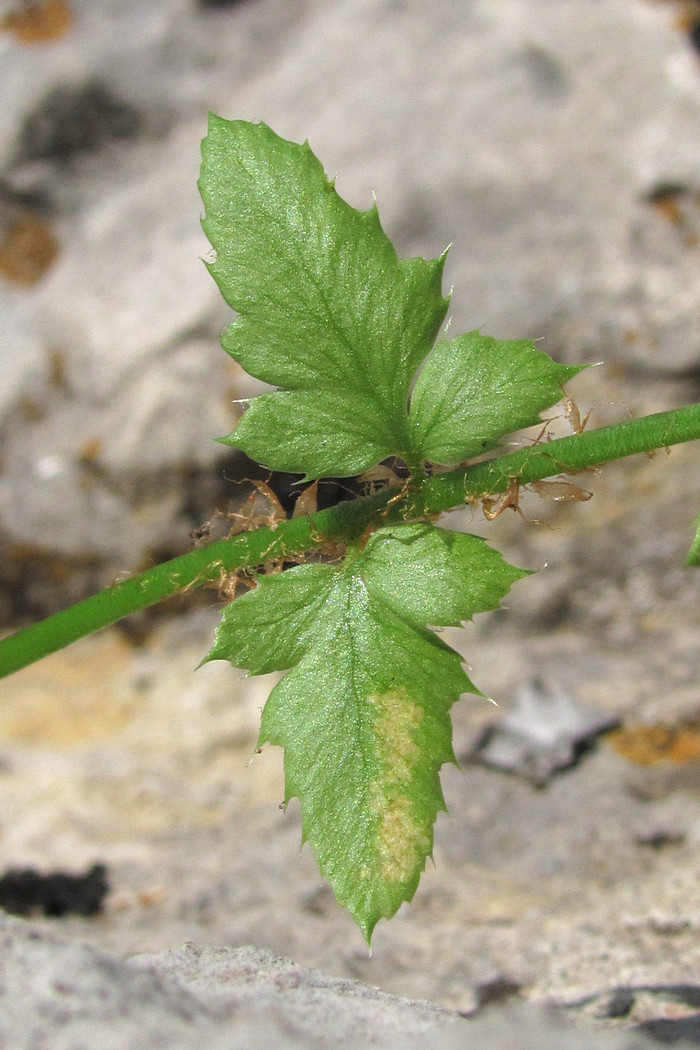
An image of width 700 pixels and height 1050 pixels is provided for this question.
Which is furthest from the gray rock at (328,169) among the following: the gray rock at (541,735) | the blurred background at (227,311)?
the gray rock at (541,735)

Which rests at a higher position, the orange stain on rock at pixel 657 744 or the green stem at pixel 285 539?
the green stem at pixel 285 539

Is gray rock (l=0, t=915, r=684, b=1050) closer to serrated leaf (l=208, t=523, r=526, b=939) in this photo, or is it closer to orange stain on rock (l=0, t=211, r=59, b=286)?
serrated leaf (l=208, t=523, r=526, b=939)

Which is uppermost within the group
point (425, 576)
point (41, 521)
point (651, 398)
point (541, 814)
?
point (425, 576)

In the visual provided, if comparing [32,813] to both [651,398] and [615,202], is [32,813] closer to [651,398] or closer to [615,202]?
[651,398]

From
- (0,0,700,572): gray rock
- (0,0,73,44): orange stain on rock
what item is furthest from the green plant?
(0,0,73,44): orange stain on rock

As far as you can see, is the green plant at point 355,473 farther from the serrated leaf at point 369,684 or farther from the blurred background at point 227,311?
the blurred background at point 227,311

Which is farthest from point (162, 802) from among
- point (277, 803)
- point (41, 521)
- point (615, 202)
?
point (615, 202)
